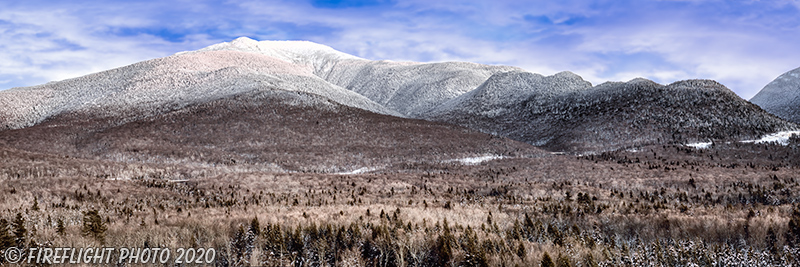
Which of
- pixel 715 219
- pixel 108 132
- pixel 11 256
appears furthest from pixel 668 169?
pixel 108 132

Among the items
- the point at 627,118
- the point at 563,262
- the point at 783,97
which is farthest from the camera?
the point at 783,97

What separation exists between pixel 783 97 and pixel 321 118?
135 m

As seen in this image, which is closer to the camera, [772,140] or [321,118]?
[772,140]

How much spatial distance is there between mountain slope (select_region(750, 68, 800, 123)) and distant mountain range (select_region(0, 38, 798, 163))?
47051mm

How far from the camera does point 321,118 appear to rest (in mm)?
64625

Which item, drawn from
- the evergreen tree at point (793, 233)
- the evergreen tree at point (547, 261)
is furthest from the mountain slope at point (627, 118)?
the evergreen tree at point (547, 261)

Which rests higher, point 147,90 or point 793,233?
point 147,90

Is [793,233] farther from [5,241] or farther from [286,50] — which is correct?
[286,50]

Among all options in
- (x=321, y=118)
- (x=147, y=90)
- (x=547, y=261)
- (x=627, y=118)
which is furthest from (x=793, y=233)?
(x=147, y=90)

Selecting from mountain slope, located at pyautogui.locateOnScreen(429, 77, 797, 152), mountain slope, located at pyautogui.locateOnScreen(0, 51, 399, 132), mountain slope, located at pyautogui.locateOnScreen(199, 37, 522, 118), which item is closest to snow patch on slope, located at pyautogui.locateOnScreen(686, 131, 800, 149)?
mountain slope, located at pyautogui.locateOnScreen(429, 77, 797, 152)

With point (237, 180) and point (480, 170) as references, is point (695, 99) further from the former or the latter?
point (237, 180)

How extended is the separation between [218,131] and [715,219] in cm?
5369

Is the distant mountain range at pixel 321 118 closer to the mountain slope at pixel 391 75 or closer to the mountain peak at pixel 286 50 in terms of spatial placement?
the mountain slope at pixel 391 75

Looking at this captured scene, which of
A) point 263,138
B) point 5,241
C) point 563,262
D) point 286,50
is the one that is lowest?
point 563,262
